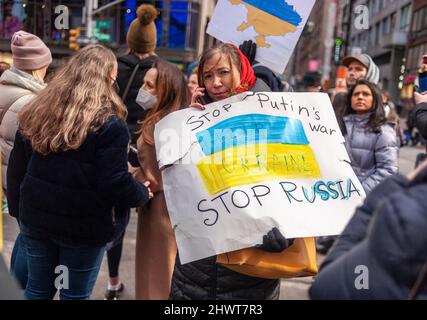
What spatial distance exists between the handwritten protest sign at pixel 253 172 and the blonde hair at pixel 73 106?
0.32 m

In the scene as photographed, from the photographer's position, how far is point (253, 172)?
1.94 meters

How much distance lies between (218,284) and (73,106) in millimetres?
1003

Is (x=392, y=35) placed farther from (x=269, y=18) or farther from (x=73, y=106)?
(x=73, y=106)

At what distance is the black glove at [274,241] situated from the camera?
1.83m

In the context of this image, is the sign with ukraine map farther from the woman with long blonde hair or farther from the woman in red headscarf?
the woman with long blonde hair

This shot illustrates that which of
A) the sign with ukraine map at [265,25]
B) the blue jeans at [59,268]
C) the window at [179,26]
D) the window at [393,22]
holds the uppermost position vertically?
the window at [393,22]

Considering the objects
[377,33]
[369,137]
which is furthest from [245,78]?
[377,33]


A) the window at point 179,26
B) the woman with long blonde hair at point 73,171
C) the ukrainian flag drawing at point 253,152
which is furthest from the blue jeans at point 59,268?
the window at point 179,26

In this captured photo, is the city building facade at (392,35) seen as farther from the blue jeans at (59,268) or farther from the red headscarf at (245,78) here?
the blue jeans at (59,268)

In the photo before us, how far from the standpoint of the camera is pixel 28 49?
2.77 meters

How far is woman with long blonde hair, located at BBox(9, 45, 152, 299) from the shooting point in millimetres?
2148

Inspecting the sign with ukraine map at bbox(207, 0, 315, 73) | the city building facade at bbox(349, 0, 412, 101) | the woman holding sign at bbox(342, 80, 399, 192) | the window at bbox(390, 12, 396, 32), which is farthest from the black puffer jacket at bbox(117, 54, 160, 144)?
the window at bbox(390, 12, 396, 32)

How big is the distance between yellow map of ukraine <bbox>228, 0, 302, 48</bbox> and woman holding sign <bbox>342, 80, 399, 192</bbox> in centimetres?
151
